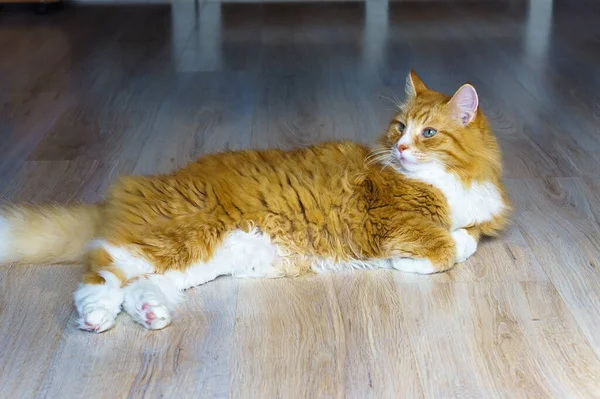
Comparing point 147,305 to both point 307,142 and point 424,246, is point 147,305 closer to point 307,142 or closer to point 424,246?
point 424,246

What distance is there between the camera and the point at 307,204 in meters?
2.11

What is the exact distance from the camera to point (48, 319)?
192 centimetres

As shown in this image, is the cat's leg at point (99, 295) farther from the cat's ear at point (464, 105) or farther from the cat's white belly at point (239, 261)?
the cat's ear at point (464, 105)

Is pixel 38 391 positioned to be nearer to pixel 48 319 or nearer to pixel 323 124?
pixel 48 319

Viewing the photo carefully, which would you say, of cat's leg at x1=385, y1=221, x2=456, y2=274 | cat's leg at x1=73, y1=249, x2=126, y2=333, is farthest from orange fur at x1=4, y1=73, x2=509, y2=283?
cat's leg at x1=73, y1=249, x2=126, y2=333

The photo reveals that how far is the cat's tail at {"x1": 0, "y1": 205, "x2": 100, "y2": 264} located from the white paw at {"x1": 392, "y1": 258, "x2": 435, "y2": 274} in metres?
0.78

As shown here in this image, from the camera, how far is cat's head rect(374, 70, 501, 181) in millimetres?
2113

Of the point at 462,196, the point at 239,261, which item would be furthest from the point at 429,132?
the point at 239,261

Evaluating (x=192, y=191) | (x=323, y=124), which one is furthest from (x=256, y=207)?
(x=323, y=124)

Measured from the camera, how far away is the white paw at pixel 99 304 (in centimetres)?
182

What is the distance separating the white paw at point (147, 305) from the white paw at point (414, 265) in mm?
613

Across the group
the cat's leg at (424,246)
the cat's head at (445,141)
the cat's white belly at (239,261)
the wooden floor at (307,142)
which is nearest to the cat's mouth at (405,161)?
the cat's head at (445,141)

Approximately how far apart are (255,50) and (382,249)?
9.40 ft

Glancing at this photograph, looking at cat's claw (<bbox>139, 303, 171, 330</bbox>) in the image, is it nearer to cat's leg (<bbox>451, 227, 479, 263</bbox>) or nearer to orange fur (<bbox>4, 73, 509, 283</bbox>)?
orange fur (<bbox>4, 73, 509, 283</bbox>)
